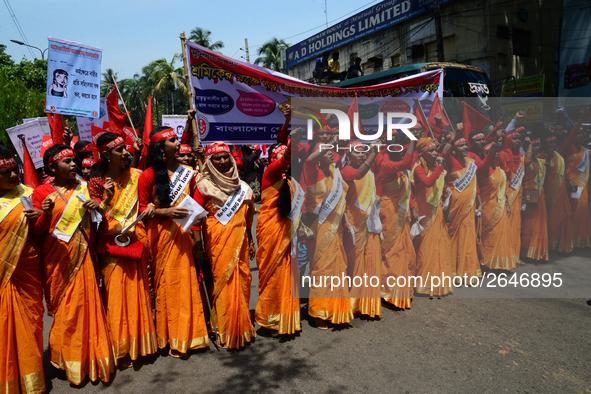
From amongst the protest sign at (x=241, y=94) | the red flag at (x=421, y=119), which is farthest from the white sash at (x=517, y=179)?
the protest sign at (x=241, y=94)

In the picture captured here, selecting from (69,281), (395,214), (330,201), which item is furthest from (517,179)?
(69,281)

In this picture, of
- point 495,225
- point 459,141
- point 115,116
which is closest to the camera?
point 115,116

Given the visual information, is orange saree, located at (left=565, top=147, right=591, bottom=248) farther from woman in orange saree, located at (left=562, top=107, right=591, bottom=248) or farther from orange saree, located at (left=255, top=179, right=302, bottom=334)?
orange saree, located at (left=255, top=179, right=302, bottom=334)

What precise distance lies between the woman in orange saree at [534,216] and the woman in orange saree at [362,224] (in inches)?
118

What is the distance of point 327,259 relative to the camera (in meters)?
3.74

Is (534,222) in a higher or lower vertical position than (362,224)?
lower

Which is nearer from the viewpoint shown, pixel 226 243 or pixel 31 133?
pixel 226 243

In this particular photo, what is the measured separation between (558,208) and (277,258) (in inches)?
197

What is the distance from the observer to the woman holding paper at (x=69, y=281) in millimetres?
2820

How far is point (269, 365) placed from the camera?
3.06 metres

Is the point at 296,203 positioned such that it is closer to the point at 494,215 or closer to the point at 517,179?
the point at 494,215

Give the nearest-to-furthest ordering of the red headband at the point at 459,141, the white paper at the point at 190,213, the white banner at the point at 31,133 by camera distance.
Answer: the white paper at the point at 190,213 → the red headband at the point at 459,141 → the white banner at the point at 31,133

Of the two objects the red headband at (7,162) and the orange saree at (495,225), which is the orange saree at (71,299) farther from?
the orange saree at (495,225)

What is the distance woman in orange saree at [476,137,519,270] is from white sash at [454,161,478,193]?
0.35 meters
